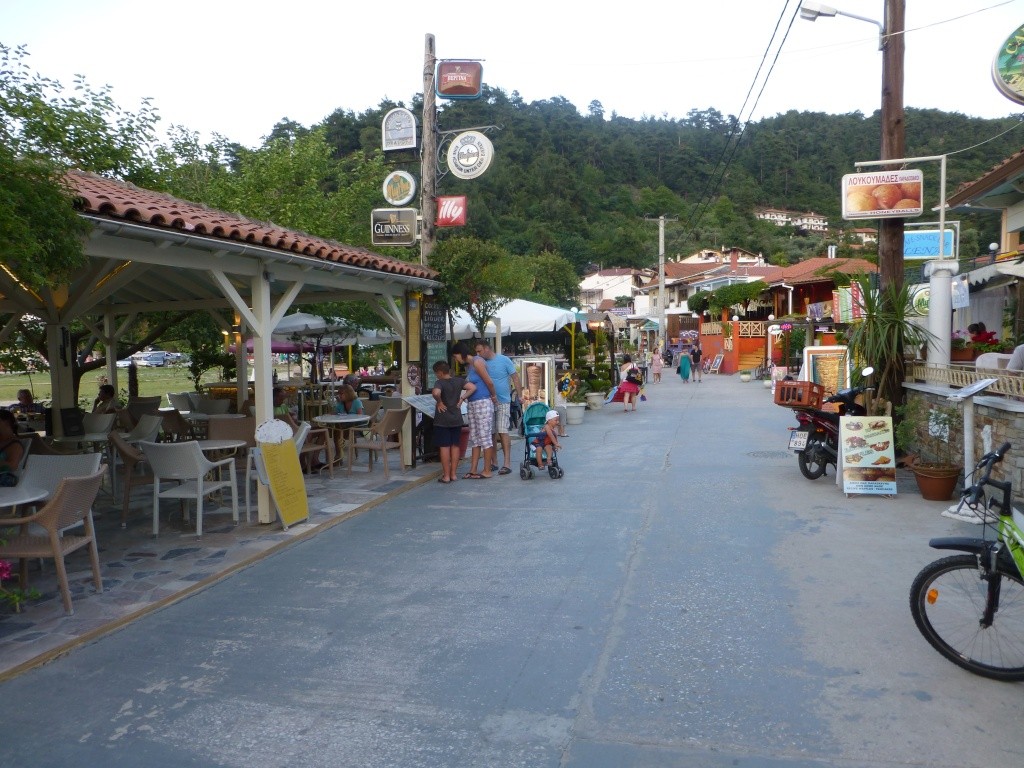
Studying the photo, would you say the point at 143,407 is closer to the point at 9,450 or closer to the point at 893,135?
the point at 9,450

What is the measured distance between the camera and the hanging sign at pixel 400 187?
1345 centimetres

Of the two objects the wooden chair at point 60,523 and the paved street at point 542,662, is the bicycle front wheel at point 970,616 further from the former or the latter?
the wooden chair at point 60,523

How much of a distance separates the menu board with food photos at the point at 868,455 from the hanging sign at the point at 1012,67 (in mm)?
5146

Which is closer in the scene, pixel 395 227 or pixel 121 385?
pixel 395 227

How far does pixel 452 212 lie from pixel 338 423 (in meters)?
4.43

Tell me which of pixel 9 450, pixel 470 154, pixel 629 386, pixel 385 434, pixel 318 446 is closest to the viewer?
pixel 9 450

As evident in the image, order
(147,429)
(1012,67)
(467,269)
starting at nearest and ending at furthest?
(147,429)
(1012,67)
(467,269)

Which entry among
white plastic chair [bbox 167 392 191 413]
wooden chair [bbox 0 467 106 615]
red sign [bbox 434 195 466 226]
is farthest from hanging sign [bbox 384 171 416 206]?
wooden chair [bbox 0 467 106 615]

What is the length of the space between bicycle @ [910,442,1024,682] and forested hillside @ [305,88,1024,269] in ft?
154

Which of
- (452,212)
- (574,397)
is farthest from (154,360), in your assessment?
(452,212)

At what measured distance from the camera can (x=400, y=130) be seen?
1301cm

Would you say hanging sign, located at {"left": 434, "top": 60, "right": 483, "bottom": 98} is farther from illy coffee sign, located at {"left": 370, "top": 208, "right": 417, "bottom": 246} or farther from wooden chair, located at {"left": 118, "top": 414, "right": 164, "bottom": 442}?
Result: wooden chair, located at {"left": 118, "top": 414, "right": 164, "bottom": 442}

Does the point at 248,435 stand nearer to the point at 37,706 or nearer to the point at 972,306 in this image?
the point at 37,706

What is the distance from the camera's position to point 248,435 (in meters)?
8.89
